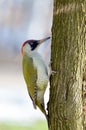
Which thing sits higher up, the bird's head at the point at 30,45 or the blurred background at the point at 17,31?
the bird's head at the point at 30,45

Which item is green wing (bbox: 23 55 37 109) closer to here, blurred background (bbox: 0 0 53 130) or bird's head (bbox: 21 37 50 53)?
bird's head (bbox: 21 37 50 53)

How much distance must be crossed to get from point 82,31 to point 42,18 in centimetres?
495

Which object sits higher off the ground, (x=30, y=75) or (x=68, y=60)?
(x=68, y=60)

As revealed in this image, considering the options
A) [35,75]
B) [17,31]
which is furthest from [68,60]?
[17,31]

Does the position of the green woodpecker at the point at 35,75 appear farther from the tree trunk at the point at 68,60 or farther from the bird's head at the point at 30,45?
the tree trunk at the point at 68,60

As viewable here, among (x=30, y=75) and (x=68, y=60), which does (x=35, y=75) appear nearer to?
(x=30, y=75)

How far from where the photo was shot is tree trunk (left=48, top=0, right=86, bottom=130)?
10.6 ft

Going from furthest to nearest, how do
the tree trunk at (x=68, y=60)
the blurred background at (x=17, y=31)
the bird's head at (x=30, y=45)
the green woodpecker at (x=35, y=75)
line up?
the blurred background at (x=17, y=31) → the bird's head at (x=30, y=45) → the green woodpecker at (x=35, y=75) → the tree trunk at (x=68, y=60)

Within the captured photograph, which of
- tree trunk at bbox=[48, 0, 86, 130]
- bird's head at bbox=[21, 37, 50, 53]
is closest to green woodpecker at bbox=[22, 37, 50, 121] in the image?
bird's head at bbox=[21, 37, 50, 53]

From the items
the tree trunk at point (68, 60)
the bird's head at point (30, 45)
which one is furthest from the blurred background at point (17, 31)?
the tree trunk at point (68, 60)

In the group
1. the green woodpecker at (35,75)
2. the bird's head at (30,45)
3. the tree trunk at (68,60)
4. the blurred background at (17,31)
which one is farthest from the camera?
the blurred background at (17,31)

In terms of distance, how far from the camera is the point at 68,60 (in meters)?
3.27

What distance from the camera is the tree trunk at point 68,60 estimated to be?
3236 millimetres

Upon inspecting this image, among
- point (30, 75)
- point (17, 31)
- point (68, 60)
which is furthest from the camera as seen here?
point (17, 31)
